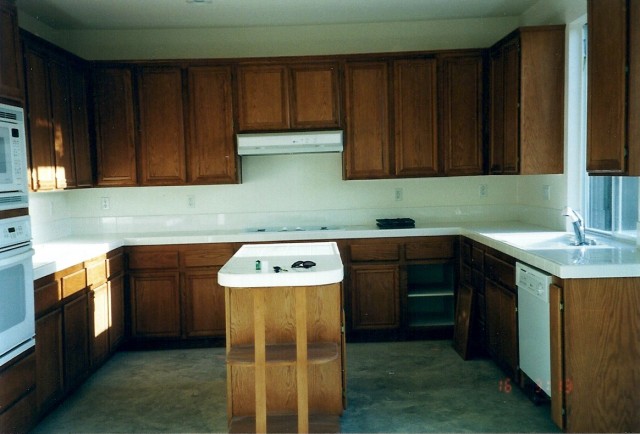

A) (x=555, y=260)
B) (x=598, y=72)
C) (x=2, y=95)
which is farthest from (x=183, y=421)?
(x=598, y=72)

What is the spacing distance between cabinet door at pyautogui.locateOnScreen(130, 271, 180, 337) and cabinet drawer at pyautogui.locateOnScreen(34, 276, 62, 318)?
1.19 m

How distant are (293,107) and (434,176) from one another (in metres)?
1.33

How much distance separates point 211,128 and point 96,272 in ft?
5.04

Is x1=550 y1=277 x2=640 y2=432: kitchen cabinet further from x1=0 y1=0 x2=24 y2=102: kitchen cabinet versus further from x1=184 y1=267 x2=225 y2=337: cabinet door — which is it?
x1=0 y1=0 x2=24 y2=102: kitchen cabinet

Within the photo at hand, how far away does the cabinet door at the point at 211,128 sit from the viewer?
493 centimetres

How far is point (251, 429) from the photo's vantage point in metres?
3.00

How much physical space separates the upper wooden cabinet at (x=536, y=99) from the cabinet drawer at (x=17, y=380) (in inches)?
133

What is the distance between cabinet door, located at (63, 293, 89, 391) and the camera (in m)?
3.67

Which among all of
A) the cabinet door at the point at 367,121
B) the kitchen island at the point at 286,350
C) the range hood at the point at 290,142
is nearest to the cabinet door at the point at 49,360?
the kitchen island at the point at 286,350

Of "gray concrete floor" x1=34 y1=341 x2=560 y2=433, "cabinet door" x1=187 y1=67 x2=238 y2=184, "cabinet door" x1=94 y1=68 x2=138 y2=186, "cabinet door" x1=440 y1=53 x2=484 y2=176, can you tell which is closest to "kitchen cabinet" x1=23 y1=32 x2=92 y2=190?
"cabinet door" x1=94 y1=68 x2=138 y2=186

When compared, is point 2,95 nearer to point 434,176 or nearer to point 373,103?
point 373,103

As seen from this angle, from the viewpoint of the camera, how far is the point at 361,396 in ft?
12.0

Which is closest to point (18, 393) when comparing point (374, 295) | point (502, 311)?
point (374, 295)

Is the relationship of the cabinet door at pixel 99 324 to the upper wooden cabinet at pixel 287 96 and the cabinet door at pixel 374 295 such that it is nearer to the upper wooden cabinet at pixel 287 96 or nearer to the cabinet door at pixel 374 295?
the upper wooden cabinet at pixel 287 96
